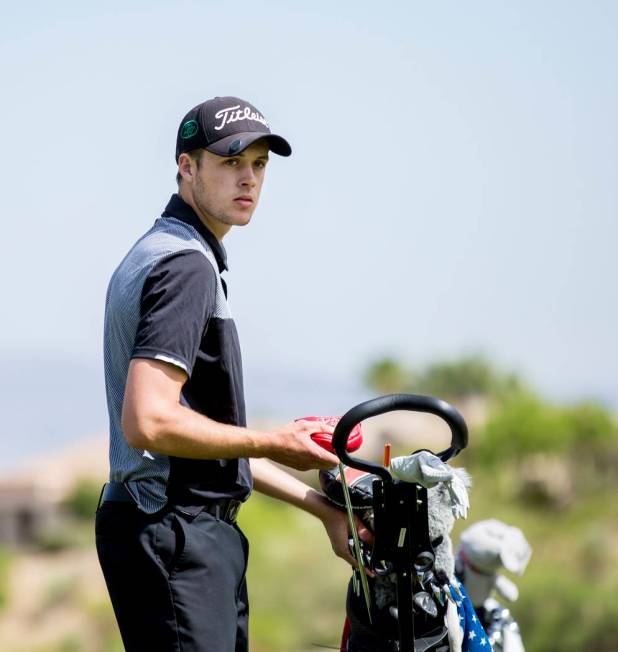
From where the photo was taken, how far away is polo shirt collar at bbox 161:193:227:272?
3.55 meters

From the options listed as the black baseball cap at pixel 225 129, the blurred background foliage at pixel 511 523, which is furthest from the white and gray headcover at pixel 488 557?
the blurred background foliage at pixel 511 523

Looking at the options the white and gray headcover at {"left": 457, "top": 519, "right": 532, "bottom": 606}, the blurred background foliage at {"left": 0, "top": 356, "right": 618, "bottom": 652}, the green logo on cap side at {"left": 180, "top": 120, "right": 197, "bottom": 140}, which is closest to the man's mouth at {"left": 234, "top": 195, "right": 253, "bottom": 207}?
the green logo on cap side at {"left": 180, "top": 120, "right": 197, "bottom": 140}

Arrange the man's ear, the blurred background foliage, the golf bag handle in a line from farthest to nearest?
the blurred background foliage
the man's ear
the golf bag handle

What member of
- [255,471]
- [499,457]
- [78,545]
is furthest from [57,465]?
[255,471]

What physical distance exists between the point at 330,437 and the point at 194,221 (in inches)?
27.7

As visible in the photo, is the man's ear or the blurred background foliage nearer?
the man's ear

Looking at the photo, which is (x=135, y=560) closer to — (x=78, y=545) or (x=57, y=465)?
(x=78, y=545)

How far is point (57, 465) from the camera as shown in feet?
143

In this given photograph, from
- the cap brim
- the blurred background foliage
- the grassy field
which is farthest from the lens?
the blurred background foliage

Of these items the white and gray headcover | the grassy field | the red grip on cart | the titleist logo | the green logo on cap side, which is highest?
the titleist logo

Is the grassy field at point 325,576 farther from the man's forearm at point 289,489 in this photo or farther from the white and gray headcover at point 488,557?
the man's forearm at point 289,489

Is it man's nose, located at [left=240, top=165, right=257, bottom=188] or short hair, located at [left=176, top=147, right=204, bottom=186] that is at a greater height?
short hair, located at [left=176, top=147, right=204, bottom=186]

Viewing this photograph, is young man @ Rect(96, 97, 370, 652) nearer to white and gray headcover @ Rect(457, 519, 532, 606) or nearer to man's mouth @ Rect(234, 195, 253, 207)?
man's mouth @ Rect(234, 195, 253, 207)

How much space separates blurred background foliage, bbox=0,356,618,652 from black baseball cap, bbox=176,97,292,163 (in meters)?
17.4
